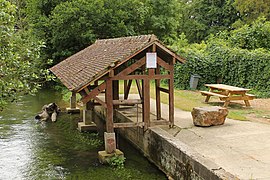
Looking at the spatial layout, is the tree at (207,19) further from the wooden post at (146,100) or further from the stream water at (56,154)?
the wooden post at (146,100)

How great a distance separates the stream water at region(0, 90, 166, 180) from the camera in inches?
336

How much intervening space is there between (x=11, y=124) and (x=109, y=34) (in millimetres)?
11051

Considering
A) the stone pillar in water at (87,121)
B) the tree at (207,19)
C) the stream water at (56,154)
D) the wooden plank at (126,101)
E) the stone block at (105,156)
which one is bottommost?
the stream water at (56,154)

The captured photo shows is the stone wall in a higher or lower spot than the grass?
lower

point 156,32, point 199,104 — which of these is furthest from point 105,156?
point 156,32

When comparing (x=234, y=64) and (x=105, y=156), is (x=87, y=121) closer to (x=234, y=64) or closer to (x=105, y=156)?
(x=105, y=156)

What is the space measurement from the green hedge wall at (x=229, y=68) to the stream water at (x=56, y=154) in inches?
310

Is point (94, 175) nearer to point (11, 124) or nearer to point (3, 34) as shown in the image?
point (3, 34)

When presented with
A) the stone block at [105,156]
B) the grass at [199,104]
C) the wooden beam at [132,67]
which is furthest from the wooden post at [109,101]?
the grass at [199,104]

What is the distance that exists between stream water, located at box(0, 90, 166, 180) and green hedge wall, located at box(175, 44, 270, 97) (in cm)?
788

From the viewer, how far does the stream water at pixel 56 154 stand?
8547mm

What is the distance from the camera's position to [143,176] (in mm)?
8430

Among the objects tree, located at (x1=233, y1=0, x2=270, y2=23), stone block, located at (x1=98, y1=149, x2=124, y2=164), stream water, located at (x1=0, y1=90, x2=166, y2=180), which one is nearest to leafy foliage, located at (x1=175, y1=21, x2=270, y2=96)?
stream water, located at (x1=0, y1=90, x2=166, y2=180)

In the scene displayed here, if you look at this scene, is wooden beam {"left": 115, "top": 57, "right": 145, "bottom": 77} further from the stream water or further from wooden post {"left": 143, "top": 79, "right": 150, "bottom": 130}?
the stream water
